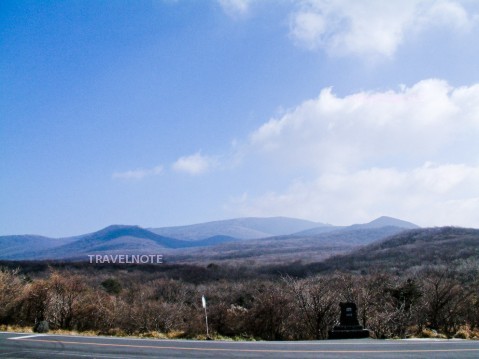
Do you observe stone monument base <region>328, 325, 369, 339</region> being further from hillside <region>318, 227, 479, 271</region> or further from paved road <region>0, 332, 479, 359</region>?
hillside <region>318, 227, 479, 271</region>

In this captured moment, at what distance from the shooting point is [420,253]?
326 feet

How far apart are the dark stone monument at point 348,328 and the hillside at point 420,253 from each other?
65.9m

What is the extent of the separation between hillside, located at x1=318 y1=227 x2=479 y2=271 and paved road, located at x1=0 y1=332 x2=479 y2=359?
69633mm

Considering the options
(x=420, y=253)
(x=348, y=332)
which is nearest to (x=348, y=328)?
(x=348, y=332)

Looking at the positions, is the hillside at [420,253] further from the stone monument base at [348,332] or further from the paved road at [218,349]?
the paved road at [218,349]

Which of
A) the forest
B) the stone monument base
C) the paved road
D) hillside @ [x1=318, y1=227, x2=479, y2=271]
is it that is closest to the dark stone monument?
the stone monument base

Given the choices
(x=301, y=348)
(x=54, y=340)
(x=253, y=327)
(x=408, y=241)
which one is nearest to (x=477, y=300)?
(x=253, y=327)

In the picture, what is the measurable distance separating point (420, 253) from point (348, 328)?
93.8m

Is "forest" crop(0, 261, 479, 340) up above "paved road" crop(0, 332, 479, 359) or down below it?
below

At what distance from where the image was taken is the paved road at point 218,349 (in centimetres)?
1120

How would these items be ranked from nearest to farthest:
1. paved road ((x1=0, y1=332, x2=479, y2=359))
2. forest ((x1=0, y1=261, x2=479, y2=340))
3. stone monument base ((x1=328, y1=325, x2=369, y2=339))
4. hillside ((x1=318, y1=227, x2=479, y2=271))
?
paved road ((x1=0, y1=332, x2=479, y2=359))
stone monument base ((x1=328, y1=325, x2=369, y2=339))
forest ((x1=0, y1=261, x2=479, y2=340))
hillside ((x1=318, y1=227, x2=479, y2=271))

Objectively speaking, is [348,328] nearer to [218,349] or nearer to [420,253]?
[218,349]

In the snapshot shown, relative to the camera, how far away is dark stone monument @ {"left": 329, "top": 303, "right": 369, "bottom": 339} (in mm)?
16125

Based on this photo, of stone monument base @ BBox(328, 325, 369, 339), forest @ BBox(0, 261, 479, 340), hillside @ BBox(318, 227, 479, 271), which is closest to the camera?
stone monument base @ BBox(328, 325, 369, 339)
